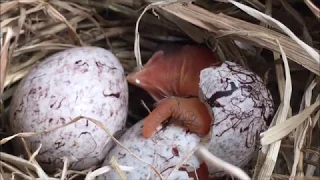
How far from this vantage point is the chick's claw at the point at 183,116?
1286mm

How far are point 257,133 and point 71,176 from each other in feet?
1.33

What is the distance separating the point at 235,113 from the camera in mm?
1240

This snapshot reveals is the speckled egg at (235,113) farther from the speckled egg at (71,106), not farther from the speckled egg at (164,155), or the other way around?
the speckled egg at (71,106)

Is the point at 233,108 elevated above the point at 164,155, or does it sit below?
above

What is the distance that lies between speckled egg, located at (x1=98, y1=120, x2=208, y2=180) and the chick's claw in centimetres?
1

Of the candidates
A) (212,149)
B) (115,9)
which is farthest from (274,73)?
(115,9)

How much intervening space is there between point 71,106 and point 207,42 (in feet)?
1.10

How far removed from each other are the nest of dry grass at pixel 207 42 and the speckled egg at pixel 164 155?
0.10 metres

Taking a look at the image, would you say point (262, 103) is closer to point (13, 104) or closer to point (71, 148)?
point (71, 148)

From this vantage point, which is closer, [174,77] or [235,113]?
[235,113]

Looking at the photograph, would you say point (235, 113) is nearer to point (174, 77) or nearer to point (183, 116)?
point (183, 116)

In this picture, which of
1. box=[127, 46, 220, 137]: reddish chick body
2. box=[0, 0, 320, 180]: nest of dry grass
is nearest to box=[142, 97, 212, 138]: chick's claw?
box=[127, 46, 220, 137]: reddish chick body

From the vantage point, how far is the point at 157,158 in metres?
1.27

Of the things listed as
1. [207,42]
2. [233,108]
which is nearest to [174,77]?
[207,42]
